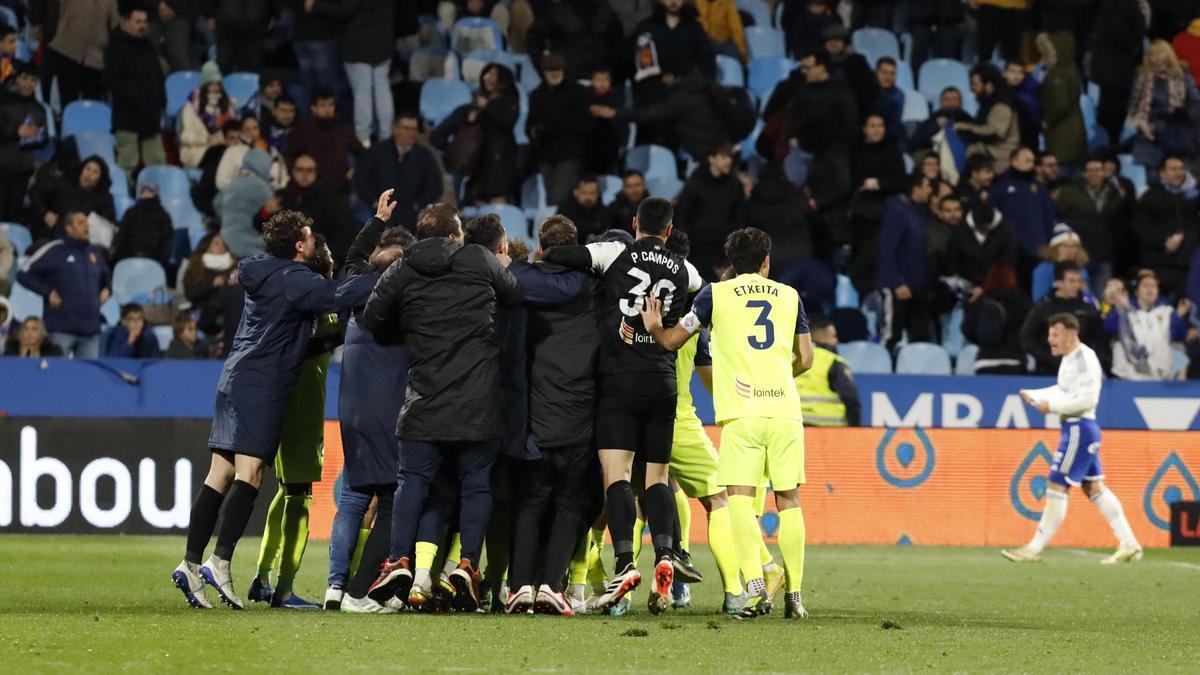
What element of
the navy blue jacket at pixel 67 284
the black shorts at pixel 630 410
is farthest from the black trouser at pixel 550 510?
the navy blue jacket at pixel 67 284

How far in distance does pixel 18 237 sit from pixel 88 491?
16.1ft

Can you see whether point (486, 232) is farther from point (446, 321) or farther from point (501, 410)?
point (501, 410)

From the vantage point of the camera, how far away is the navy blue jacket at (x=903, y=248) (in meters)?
20.6

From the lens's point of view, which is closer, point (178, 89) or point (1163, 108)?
point (178, 89)

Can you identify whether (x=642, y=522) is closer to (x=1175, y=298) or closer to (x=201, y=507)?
(x=201, y=507)

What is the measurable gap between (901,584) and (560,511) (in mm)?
3899

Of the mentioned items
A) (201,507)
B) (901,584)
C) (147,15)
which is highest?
(147,15)

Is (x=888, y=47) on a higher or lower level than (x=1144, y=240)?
higher

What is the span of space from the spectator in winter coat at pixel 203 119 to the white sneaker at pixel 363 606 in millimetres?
11999

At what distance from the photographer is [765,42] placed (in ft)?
79.2

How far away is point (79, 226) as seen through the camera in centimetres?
1900

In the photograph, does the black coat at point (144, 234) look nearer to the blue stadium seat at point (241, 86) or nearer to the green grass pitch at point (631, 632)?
the blue stadium seat at point (241, 86)

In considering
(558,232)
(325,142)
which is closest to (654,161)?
(325,142)

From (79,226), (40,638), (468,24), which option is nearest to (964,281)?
(468,24)
